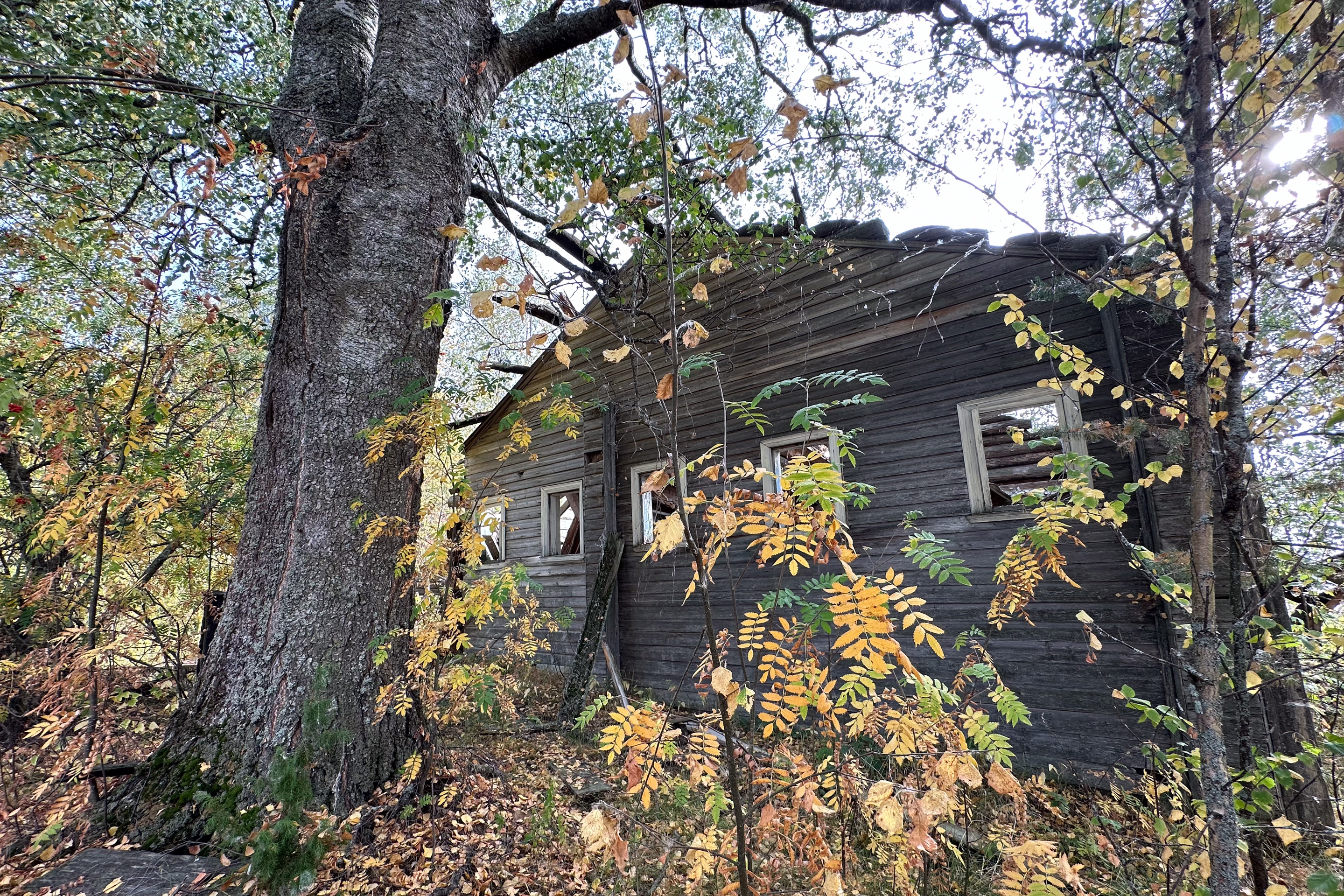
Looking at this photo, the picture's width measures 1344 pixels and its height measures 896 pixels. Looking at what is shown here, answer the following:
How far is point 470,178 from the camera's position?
3.96 m

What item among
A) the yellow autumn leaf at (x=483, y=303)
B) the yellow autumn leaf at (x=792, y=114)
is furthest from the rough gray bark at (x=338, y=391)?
the yellow autumn leaf at (x=792, y=114)

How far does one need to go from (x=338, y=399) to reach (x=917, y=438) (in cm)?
517

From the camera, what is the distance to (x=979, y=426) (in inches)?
213

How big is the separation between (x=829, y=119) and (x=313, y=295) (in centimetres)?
503

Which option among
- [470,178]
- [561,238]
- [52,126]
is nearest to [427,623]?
[470,178]

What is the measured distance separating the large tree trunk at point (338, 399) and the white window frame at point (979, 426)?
191 inches

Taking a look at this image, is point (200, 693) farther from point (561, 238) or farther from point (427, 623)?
point (561, 238)

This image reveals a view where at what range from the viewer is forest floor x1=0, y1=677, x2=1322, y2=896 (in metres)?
2.24

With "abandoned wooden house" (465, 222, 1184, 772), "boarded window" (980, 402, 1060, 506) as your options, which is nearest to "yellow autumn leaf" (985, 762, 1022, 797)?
"abandoned wooden house" (465, 222, 1184, 772)

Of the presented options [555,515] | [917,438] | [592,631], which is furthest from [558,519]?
[917,438]

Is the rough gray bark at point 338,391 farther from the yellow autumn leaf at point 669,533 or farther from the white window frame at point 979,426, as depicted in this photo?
the white window frame at point 979,426

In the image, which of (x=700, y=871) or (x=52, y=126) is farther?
(x=52, y=126)

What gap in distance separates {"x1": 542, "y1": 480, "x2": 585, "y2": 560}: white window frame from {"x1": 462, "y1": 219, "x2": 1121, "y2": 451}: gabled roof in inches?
153

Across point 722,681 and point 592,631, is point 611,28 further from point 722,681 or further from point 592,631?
point 592,631
